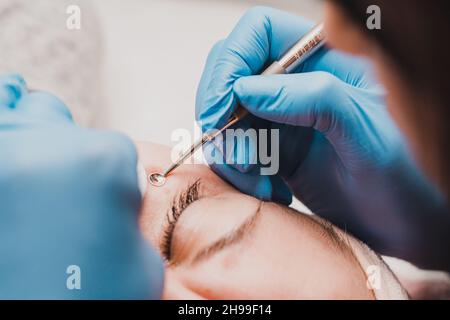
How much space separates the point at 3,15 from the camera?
3.46 ft

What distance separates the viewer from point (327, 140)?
1021 millimetres

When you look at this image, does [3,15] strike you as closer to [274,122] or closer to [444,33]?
[274,122]

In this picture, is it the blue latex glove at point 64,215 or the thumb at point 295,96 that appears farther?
the thumb at point 295,96

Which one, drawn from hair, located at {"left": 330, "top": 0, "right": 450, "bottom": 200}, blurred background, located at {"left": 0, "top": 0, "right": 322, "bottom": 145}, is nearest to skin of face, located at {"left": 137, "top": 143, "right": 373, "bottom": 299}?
hair, located at {"left": 330, "top": 0, "right": 450, "bottom": 200}

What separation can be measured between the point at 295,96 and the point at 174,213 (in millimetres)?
317

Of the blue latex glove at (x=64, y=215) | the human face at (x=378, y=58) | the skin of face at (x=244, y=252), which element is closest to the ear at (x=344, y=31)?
the human face at (x=378, y=58)

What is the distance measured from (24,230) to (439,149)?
0.65 meters

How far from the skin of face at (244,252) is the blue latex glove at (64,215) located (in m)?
0.11

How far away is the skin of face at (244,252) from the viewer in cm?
73

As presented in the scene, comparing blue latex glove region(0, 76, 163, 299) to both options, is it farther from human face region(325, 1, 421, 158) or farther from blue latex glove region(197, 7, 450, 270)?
human face region(325, 1, 421, 158)

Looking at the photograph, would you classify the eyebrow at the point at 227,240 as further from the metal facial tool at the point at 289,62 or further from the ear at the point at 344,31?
the ear at the point at 344,31

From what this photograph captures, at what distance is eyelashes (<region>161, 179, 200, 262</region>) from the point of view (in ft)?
2.51
